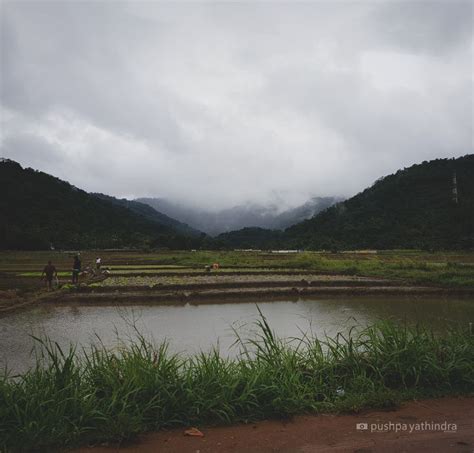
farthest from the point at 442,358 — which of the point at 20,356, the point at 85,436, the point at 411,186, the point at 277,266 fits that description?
the point at 411,186

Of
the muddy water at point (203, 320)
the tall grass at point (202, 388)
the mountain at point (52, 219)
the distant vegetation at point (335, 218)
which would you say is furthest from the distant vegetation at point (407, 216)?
the tall grass at point (202, 388)

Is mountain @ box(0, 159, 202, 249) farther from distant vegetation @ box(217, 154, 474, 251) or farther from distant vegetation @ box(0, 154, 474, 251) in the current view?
distant vegetation @ box(217, 154, 474, 251)

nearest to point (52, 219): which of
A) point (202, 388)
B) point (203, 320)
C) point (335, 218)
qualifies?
point (335, 218)

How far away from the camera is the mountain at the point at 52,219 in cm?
6507

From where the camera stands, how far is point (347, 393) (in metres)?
4.79

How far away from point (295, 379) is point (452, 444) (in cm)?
173

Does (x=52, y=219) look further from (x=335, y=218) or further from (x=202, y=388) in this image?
(x=202, y=388)

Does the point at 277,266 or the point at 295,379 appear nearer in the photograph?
the point at 295,379

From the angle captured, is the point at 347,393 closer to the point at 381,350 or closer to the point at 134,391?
the point at 381,350

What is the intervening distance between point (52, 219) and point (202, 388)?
8094 cm

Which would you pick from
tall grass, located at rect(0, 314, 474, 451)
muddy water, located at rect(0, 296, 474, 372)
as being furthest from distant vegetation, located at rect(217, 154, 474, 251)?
tall grass, located at rect(0, 314, 474, 451)

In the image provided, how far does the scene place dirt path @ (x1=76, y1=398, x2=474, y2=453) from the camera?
11.8 feet

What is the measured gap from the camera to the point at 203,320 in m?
12.7

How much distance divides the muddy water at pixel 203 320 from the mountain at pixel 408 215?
4886 centimetres
